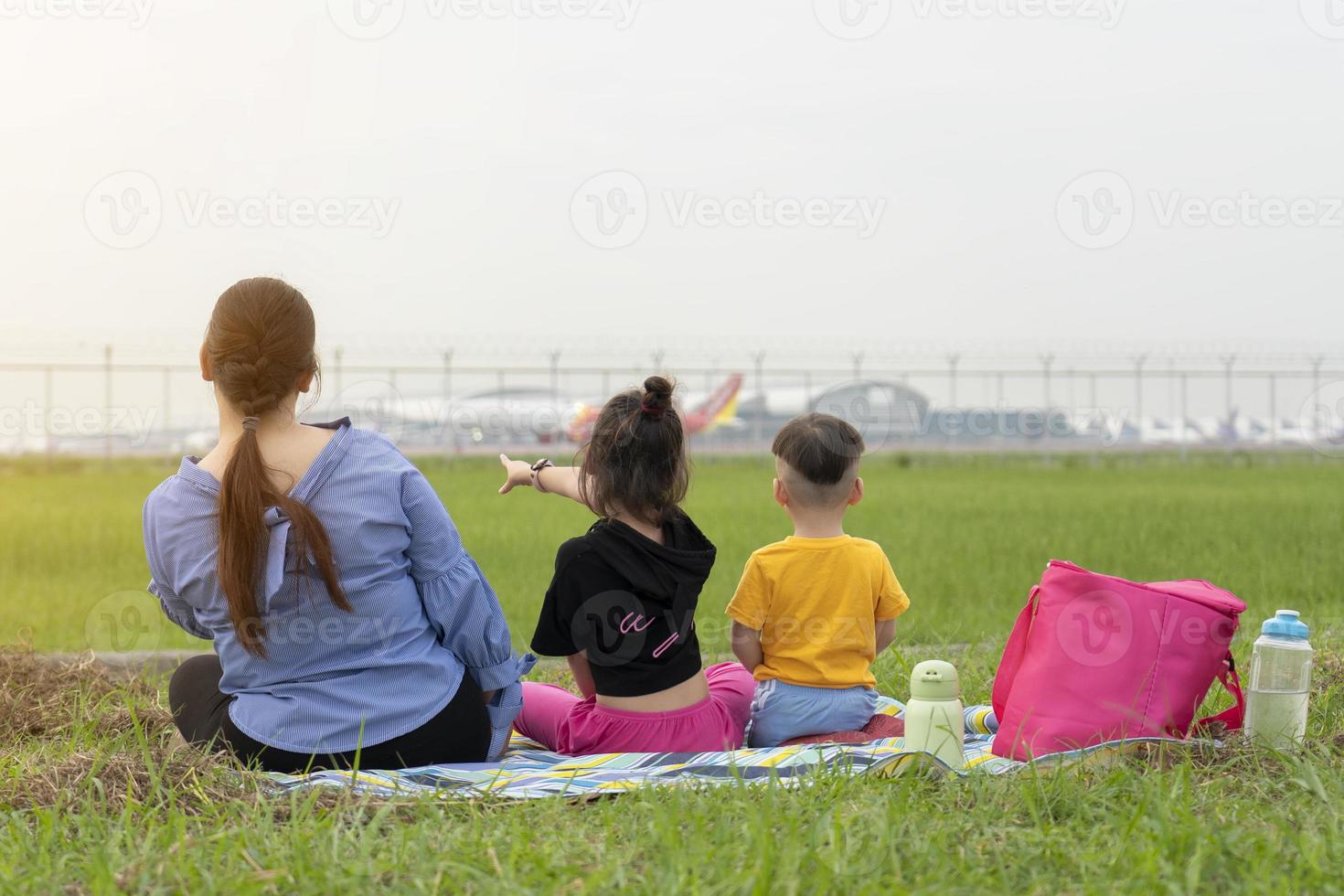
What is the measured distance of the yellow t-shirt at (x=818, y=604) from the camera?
2979mm

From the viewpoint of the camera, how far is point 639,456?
283cm

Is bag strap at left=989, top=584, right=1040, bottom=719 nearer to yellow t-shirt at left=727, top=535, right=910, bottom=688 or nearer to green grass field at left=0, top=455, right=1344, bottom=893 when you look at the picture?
yellow t-shirt at left=727, top=535, right=910, bottom=688

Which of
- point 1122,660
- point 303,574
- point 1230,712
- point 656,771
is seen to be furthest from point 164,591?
point 1230,712

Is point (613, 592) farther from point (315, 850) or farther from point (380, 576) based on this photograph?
point (315, 850)

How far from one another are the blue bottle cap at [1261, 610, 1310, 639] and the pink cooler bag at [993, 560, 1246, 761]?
0.14m

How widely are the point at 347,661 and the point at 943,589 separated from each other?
4680 mm

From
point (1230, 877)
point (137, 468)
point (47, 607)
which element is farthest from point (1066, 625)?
point (137, 468)

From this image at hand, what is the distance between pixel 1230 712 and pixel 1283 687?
0.44 ft

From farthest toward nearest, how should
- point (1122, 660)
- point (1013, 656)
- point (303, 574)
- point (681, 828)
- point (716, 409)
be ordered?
point (716, 409) < point (1013, 656) < point (1122, 660) < point (303, 574) < point (681, 828)

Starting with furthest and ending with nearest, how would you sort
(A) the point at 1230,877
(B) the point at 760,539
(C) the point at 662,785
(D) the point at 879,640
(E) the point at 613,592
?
(B) the point at 760,539, (D) the point at 879,640, (E) the point at 613,592, (C) the point at 662,785, (A) the point at 1230,877

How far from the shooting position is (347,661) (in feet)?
8.75

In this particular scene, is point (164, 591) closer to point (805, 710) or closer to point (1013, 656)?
point (805, 710)

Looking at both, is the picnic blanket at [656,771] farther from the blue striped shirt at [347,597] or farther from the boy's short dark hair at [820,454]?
the boy's short dark hair at [820,454]

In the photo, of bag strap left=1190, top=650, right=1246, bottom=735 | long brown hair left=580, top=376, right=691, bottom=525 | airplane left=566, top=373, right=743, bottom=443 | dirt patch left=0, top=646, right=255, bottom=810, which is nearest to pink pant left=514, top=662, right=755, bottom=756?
long brown hair left=580, top=376, right=691, bottom=525
